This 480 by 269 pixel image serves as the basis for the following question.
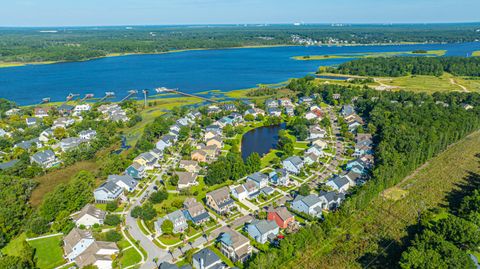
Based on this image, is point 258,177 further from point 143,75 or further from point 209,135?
point 143,75

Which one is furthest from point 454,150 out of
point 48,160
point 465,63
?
point 465,63

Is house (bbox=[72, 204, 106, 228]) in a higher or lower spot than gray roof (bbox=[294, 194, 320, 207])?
lower

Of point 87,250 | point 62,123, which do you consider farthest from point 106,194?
point 62,123

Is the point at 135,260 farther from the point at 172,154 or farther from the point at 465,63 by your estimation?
the point at 465,63

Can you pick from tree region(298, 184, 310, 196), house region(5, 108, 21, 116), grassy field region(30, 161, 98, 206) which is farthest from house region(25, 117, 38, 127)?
tree region(298, 184, 310, 196)

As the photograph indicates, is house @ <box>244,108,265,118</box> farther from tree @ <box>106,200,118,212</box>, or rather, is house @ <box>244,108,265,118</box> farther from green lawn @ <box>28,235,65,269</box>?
green lawn @ <box>28,235,65,269</box>

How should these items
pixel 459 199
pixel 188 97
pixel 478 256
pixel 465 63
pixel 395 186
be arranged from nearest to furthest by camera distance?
pixel 478 256
pixel 459 199
pixel 395 186
pixel 188 97
pixel 465 63
